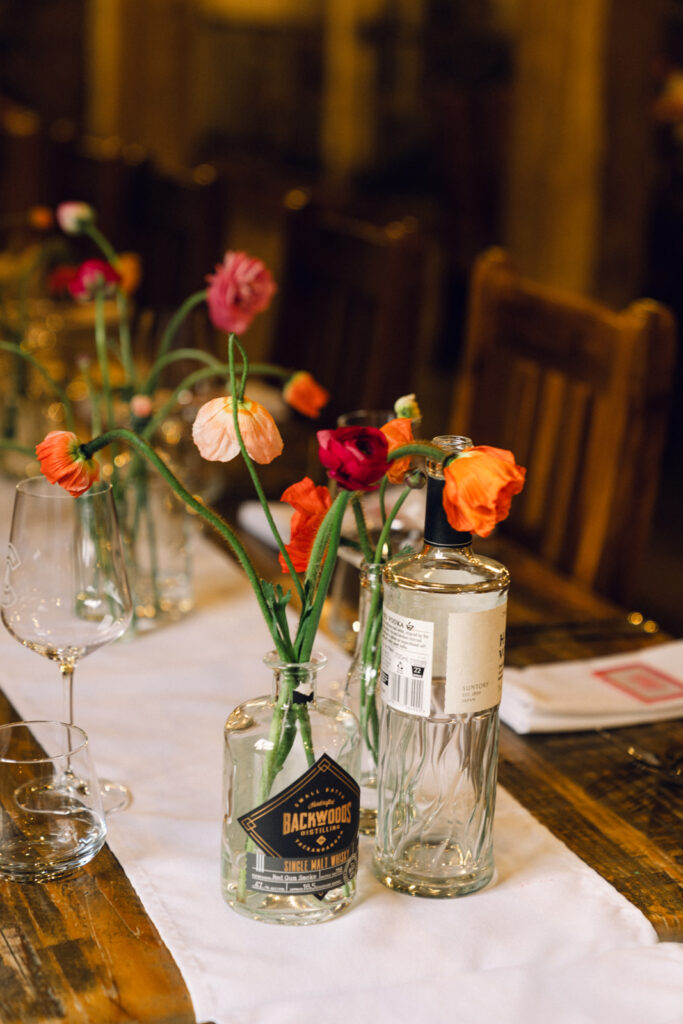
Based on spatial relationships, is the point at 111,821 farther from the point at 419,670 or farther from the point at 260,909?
the point at 419,670

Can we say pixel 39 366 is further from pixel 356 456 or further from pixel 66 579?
pixel 356 456

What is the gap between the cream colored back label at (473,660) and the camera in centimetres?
68

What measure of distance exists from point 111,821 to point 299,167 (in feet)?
19.9

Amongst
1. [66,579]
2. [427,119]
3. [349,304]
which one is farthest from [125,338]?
[427,119]

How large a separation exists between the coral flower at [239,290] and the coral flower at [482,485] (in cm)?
38

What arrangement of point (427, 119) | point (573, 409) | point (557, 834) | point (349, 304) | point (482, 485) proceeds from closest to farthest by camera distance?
point (482, 485)
point (557, 834)
point (573, 409)
point (349, 304)
point (427, 119)

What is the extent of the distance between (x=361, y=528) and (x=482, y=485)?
17 centimetres

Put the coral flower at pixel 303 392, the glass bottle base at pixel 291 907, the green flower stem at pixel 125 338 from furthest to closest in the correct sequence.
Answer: the green flower stem at pixel 125 338 → the coral flower at pixel 303 392 → the glass bottle base at pixel 291 907

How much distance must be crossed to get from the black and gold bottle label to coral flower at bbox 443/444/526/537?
0.54 feet

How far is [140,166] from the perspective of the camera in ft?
8.80

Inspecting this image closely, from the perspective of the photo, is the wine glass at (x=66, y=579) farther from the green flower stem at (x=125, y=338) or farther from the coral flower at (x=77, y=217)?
the coral flower at (x=77, y=217)

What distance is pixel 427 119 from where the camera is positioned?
6441 millimetres

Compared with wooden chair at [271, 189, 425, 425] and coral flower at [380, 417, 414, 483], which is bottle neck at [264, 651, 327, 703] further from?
wooden chair at [271, 189, 425, 425]

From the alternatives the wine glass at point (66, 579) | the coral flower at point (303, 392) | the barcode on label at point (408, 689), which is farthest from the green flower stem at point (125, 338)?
the barcode on label at point (408, 689)
